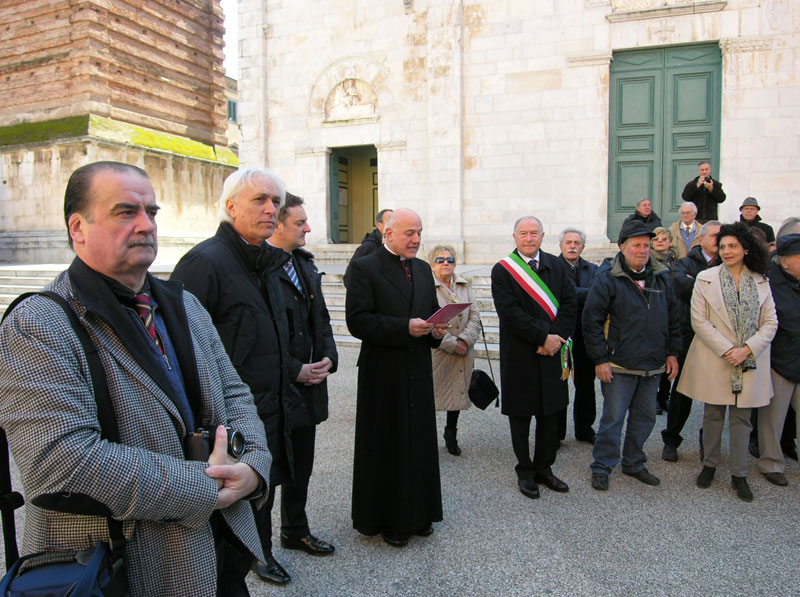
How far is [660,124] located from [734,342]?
9.37m

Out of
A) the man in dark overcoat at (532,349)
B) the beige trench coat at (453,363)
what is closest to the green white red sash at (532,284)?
the man in dark overcoat at (532,349)

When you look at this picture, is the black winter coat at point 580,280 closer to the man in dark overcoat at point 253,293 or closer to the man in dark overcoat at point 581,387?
the man in dark overcoat at point 581,387

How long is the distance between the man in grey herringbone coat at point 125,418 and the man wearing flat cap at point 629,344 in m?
3.21

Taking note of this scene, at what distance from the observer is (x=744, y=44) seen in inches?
440

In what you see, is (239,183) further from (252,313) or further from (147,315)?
(147,315)

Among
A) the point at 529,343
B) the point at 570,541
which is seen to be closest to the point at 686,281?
the point at 529,343

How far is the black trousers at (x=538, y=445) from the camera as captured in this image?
4.22 m

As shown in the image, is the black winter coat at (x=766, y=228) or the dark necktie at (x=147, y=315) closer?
the dark necktie at (x=147, y=315)

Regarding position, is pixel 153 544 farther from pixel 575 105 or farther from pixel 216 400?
pixel 575 105

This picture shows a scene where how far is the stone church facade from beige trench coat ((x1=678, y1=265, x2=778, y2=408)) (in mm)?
8131

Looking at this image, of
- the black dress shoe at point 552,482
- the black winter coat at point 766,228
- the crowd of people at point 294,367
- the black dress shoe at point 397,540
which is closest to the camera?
the crowd of people at point 294,367

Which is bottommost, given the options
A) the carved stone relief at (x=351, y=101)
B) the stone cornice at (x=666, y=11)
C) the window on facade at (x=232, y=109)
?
the carved stone relief at (x=351, y=101)

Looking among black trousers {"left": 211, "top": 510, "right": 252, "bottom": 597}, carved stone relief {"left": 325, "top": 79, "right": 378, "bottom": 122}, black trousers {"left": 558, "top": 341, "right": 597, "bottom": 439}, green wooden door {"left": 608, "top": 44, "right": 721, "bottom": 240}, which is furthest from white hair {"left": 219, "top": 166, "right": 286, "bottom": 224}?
carved stone relief {"left": 325, "top": 79, "right": 378, "bottom": 122}

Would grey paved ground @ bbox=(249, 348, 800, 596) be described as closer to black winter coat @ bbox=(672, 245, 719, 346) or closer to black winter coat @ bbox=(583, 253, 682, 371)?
black winter coat @ bbox=(583, 253, 682, 371)
